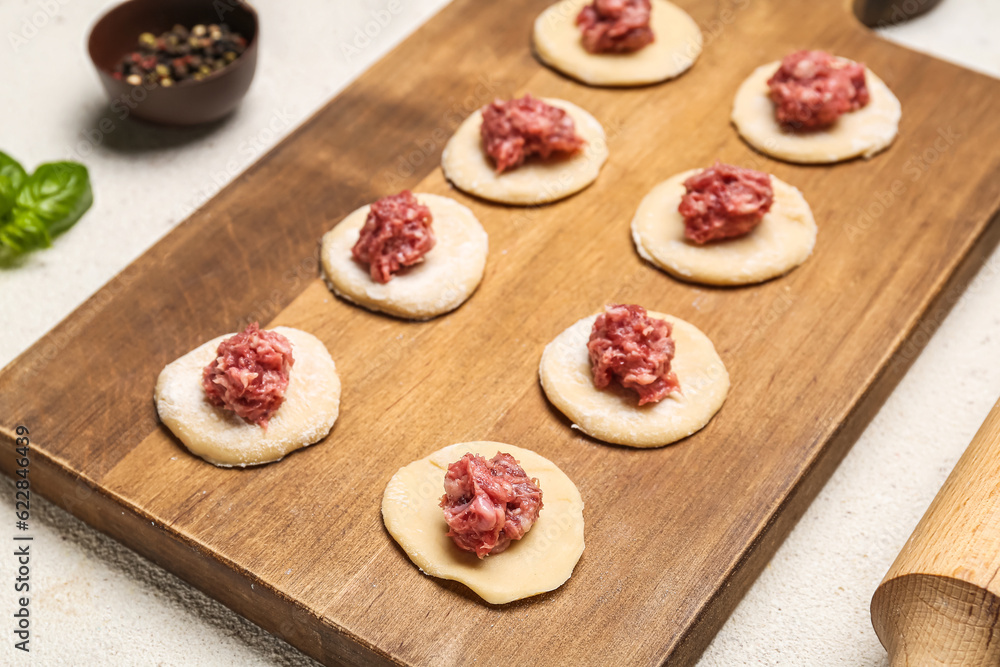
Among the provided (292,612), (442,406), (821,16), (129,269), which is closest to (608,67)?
(821,16)

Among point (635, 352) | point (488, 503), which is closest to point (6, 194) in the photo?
point (488, 503)

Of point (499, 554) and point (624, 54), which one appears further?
point (624, 54)

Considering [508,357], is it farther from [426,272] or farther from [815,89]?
[815,89]

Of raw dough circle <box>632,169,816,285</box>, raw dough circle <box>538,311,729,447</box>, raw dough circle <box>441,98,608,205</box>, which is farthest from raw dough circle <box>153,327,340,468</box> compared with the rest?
raw dough circle <box>632,169,816,285</box>

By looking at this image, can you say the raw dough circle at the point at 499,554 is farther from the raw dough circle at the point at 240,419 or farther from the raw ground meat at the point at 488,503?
the raw dough circle at the point at 240,419

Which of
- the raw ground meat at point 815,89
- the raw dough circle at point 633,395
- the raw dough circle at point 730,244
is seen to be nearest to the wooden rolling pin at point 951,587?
the raw dough circle at point 633,395

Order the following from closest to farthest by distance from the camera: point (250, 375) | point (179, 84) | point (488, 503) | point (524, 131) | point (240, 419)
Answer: point (488, 503), point (250, 375), point (240, 419), point (524, 131), point (179, 84)
